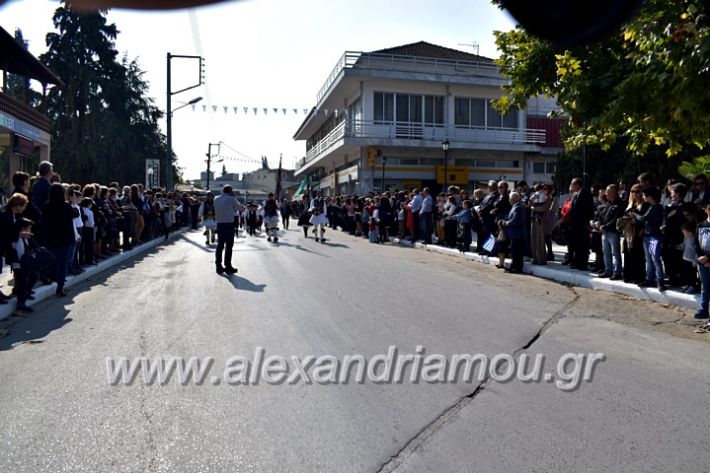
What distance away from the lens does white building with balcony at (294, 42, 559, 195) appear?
36312 millimetres

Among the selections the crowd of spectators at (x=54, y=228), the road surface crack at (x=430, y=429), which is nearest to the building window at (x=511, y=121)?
the crowd of spectators at (x=54, y=228)

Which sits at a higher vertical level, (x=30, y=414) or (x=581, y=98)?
(x=581, y=98)

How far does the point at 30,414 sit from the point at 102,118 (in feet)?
127

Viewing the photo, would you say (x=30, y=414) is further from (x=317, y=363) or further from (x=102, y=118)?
(x=102, y=118)

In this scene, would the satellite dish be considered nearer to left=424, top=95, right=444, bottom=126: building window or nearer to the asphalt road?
the asphalt road

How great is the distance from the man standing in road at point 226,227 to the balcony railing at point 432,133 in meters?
23.5

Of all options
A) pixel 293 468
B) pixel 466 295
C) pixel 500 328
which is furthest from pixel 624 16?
pixel 466 295

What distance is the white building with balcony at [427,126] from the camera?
36.3 meters

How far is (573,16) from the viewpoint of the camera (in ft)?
5.76

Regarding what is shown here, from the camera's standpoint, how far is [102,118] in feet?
129

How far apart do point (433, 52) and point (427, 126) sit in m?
7.20

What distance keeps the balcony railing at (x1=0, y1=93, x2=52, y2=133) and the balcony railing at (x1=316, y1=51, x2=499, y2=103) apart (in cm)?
1643

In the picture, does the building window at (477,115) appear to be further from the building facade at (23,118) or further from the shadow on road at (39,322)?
the shadow on road at (39,322)

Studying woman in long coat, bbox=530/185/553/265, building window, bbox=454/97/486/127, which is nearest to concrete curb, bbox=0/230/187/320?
woman in long coat, bbox=530/185/553/265
